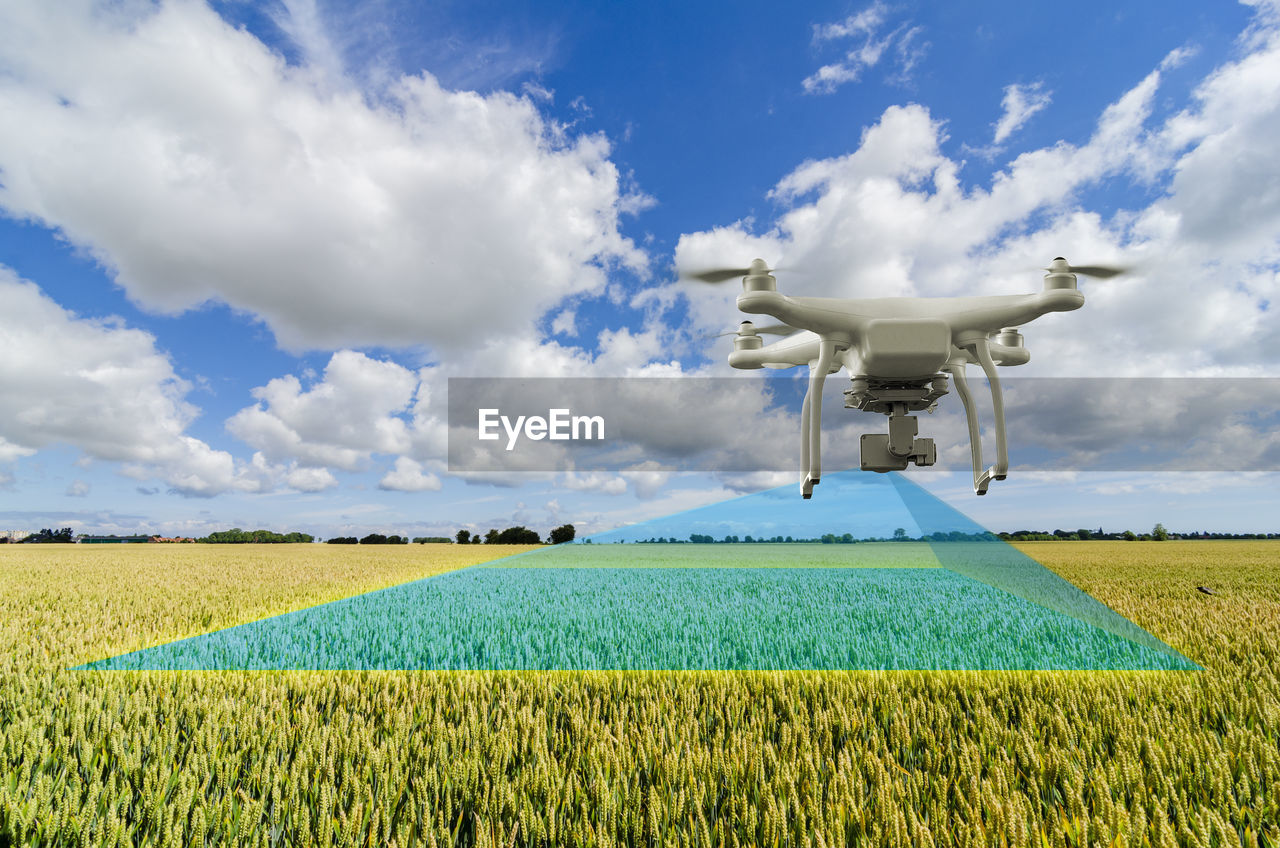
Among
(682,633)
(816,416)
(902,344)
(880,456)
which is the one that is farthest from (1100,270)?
(682,633)

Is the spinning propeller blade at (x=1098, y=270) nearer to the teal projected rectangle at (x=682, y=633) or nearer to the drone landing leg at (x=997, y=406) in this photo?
the drone landing leg at (x=997, y=406)

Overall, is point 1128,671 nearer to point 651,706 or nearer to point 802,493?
point 802,493

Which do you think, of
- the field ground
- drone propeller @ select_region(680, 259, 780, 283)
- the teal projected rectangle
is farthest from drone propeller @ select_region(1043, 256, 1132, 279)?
the teal projected rectangle

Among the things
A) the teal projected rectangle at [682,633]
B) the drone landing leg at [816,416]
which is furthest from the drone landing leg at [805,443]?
the teal projected rectangle at [682,633]

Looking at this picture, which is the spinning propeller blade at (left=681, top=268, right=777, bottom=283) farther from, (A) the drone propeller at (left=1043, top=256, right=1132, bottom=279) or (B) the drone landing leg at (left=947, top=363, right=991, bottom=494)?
(A) the drone propeller at (left=1043, top=256, right=1132, bottom=279)

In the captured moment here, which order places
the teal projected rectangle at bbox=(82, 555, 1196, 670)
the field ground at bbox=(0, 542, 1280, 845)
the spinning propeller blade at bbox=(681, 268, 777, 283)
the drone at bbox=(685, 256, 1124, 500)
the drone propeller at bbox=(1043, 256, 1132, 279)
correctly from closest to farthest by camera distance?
the field ground at bbox=(0, 542, 1280, 845) → the drone at bbox=(685, 256, 1124, 500) → the spinning propeller blade at bbox=(681, 268, 777, 283) → the drone propeller at bbox=(1043, 256, 1132, 279) → the teal projected rectangle at bbox=(82, 555, 1196, 670)

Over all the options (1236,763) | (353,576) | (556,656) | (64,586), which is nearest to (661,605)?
(556,656)

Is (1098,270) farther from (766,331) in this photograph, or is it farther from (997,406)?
(766,331)

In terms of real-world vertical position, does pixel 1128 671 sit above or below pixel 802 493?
below

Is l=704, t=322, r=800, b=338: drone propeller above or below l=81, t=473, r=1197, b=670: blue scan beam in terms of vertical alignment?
above
